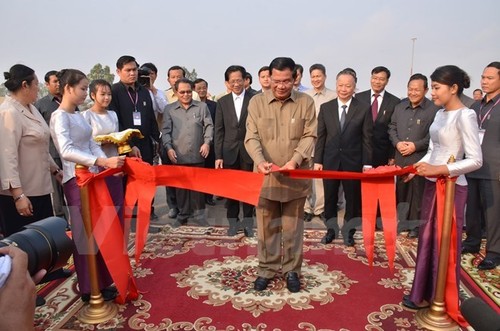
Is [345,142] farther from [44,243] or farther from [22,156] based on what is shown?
[44,243]

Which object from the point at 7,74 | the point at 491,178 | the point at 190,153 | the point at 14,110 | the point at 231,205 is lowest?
the point at 231,205

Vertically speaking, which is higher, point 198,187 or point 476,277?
point 198,187

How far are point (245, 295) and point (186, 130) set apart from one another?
79.2 inches

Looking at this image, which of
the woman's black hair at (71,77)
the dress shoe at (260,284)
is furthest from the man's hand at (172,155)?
the dress shoe at (260,284)

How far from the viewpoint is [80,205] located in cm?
238

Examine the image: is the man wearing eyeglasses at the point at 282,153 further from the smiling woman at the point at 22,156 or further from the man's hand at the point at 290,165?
the smiling woman at the point at 22,156

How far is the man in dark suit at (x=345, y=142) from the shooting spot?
133 inches

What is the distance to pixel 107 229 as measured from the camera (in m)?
2.37

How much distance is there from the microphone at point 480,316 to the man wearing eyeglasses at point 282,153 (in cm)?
168

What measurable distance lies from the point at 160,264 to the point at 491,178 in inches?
112

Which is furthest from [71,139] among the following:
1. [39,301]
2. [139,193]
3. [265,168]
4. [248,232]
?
[248,232]

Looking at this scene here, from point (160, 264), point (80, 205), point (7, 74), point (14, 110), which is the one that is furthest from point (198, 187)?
point (7, 74)

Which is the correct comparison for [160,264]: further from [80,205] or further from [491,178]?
[491,178]

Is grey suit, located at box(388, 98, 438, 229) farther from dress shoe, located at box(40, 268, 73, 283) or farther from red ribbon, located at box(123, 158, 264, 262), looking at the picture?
dress shoe, located at box(40, 268, 73, 283)
